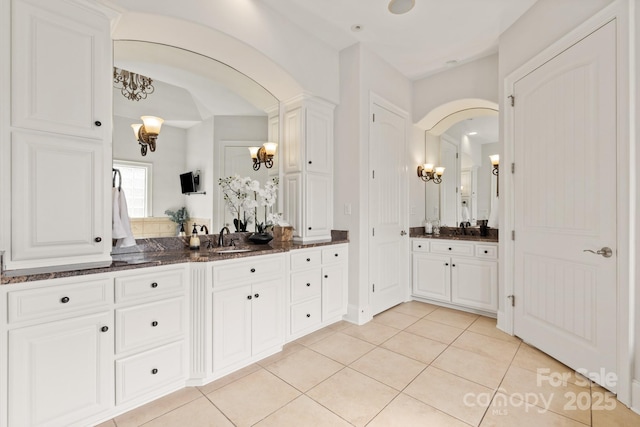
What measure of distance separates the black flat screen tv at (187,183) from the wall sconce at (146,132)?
329 mm

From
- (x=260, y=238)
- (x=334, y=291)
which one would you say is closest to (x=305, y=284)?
(x=334, y=291)

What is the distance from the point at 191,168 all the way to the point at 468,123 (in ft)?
12.2

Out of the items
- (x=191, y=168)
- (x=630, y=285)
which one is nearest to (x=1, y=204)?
(x=191, y=168)

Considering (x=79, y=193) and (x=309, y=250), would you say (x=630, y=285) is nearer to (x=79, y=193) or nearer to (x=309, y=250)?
(x=309, y=250)

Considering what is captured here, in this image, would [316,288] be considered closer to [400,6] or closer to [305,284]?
[305,284]

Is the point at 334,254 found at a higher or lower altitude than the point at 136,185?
lower

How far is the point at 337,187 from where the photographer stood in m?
3.44

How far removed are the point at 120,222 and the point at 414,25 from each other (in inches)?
127

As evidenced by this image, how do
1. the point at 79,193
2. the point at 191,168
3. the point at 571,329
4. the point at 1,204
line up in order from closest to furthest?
the point at 1,204 < the point at 79,193 < the point at 571,329 < the point at 191,168

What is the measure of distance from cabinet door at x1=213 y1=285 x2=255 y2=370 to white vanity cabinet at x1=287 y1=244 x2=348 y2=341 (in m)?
0.50

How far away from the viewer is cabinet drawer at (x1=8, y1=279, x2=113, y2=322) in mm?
1476

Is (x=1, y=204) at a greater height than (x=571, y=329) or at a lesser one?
greater

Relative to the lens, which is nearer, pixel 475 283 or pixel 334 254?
Result: pixel 334 254

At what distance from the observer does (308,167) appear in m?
3.16
